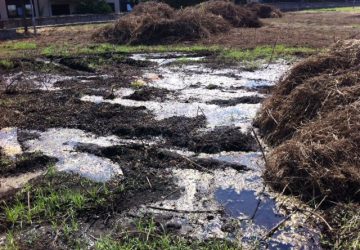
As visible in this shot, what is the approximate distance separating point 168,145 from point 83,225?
2.45m

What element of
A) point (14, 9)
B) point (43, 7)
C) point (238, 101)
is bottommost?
point (238, 101)

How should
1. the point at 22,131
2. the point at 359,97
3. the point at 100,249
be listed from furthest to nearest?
the point at 22,131
the point at 359,97
the point at 100,249

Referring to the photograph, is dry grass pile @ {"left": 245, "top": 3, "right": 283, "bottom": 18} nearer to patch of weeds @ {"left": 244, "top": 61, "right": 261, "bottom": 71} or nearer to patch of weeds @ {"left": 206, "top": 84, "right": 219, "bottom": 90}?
patch of weeds @ {"left": 244, "top": 61, "right": 261, "bottom": 71}

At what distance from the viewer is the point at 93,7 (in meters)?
35.2

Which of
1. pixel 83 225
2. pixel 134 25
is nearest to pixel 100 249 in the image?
pixel 83 225

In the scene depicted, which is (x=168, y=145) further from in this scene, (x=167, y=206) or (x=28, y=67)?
(x=28, y=67)

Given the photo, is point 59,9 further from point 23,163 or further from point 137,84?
point 23,163

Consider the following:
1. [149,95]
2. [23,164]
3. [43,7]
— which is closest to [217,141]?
[23,164]

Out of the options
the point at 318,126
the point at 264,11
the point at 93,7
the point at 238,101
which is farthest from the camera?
the point at 93,7

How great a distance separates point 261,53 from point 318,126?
9.35 meters

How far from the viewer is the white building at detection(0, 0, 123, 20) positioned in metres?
31.7

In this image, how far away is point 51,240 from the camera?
4.04 meters

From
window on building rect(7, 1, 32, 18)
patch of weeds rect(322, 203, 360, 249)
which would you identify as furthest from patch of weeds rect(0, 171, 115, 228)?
window on building rect(7, 1, 32, 18)

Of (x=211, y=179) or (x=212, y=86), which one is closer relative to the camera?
(x=211, y=179)
